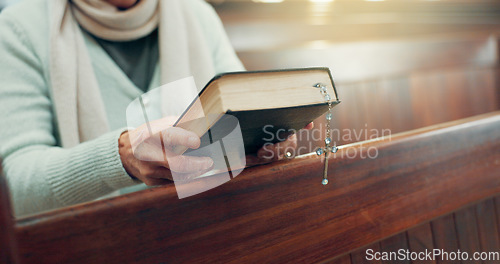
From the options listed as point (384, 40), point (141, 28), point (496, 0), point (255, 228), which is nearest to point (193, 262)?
point (255, 228)

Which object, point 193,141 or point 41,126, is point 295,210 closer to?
point 193,141

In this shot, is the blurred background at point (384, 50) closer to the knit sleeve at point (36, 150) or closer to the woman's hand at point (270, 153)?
the knit sleeve at point (36, 150)

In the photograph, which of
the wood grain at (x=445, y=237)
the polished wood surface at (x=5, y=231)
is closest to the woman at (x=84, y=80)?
the polished wood surface at (x=5, y=231)

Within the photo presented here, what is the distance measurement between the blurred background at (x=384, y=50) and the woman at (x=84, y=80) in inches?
21.3

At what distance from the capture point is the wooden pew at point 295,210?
9.5 inches

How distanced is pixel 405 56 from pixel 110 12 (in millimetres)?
1483

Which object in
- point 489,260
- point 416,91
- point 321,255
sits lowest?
point 416,91

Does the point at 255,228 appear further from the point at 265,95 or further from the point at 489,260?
the point at 489,260

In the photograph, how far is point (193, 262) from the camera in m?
0.28

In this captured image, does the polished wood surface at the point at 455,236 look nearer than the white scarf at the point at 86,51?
Yes

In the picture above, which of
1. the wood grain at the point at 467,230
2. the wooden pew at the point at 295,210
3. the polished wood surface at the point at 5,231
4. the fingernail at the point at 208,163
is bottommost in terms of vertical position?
the wood grain at the point at 467,230

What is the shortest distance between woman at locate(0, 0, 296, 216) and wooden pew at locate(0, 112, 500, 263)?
5cm

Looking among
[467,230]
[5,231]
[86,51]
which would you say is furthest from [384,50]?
[5,231]

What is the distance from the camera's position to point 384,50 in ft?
5.13
